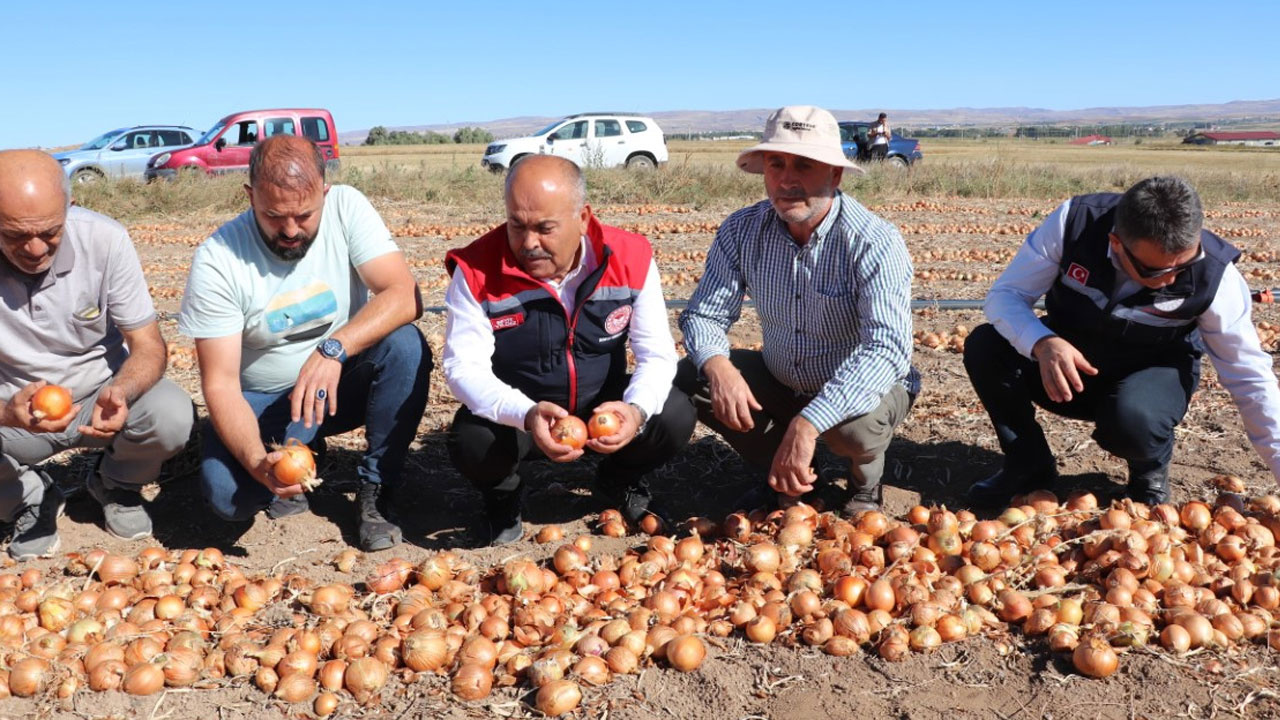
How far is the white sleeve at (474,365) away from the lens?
9.39ft

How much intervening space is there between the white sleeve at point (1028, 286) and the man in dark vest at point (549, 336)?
1.06 m

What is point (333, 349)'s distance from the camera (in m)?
2.94

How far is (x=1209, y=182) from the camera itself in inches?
637

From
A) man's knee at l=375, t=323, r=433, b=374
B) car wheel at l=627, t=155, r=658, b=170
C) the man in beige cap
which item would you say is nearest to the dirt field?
the man in beige cap

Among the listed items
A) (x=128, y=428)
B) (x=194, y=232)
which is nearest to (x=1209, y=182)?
(x=194, y=232)

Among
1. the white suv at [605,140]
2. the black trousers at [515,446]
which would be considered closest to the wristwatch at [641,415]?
the black trousers at [515,446]

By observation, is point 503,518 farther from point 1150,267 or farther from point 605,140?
point 605,140

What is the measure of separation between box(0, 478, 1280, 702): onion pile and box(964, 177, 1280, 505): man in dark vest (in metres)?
0.29

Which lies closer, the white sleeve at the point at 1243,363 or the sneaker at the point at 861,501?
the white sleeve at the point at 1243,363

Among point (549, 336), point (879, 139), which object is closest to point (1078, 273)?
point (549, 336)

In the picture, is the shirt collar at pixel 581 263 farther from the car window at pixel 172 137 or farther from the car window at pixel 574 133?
the car window at pixel 172 137

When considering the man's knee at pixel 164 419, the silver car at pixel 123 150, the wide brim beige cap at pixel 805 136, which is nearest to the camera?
the wide brim beige cap at pixel 805 136

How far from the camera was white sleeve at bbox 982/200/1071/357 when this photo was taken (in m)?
3.15

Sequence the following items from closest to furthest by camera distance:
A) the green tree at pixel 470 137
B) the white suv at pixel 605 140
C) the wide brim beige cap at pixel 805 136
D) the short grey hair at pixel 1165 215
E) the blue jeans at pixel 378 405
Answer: the short grey hair at pixel 1165 215, the wide brim beige cap at pixel 805 136, the blue jeans at pixel 378 405, the white suv at pixel 605 140, the green tree at pixel 470 137
